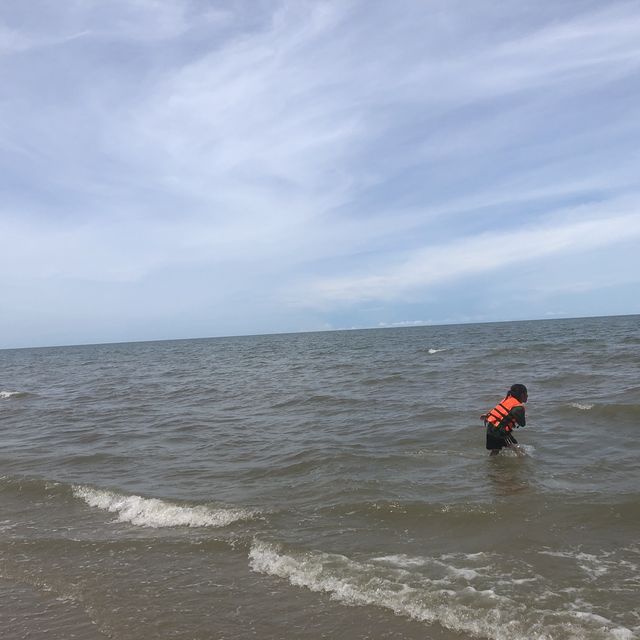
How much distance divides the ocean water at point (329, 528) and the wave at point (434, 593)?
0.02m

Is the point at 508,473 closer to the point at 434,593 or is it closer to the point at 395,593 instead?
the point at 434,593

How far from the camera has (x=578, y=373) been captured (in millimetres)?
20984

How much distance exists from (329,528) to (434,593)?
209cm

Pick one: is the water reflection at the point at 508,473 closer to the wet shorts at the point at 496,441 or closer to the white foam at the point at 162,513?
the wet shorts at the point at 496,441

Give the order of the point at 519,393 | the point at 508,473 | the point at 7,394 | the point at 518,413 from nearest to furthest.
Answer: the point at 508,473, the point at 518,413, the point at 519,393, the point at 7,394

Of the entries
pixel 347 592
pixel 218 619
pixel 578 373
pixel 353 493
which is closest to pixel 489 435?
pixel 353 493

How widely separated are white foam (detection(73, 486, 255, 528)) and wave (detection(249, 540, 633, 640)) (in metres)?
1.23

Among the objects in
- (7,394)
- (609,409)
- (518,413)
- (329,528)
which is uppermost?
(518,413)

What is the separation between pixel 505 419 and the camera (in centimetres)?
945

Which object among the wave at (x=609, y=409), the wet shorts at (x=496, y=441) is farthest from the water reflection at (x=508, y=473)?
the wave at (x=609, y=409)

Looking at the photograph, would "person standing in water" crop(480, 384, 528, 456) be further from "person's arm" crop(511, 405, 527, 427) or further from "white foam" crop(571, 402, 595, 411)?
"white foam" crop(571, 402, 595, 411)

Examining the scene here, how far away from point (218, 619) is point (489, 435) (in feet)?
21.3

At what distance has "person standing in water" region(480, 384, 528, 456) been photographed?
9.45m

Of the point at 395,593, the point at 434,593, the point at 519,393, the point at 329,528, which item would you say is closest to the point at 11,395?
the point at 329,528
